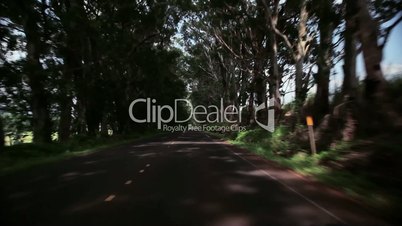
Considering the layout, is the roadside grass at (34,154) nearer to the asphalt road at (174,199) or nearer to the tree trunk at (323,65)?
the asphalt road at (174,199)

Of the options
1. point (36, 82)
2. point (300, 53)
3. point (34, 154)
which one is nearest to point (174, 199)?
point (34, 154)

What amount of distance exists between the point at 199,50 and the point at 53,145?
2743cm

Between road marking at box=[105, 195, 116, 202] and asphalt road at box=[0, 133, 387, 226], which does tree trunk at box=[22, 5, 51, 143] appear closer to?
asphalt road at box=[0, 133, 387, 226]

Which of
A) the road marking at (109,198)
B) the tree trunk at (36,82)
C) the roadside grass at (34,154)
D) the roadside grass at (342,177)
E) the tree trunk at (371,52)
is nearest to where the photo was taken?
the roadside grass at (342,177)

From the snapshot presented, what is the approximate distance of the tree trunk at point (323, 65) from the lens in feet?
76.6

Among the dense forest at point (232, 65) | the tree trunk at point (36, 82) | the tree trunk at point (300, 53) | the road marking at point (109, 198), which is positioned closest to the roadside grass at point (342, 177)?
the dense forest at point (232, 65)

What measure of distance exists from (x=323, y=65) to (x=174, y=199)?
1490 cm

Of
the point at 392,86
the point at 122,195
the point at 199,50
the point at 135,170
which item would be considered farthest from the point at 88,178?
the point at 199,50

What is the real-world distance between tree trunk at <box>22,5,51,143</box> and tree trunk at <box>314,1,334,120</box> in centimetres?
1572

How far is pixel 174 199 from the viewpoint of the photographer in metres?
11.0

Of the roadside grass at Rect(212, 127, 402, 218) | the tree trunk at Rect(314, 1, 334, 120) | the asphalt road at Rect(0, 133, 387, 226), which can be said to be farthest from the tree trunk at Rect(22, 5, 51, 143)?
the tree trunk at Rect(314, 1, 334, 120)

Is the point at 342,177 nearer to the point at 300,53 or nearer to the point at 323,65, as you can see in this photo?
the point at 323,65

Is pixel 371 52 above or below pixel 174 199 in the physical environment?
above

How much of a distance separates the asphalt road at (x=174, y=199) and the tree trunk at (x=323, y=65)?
7794mm
